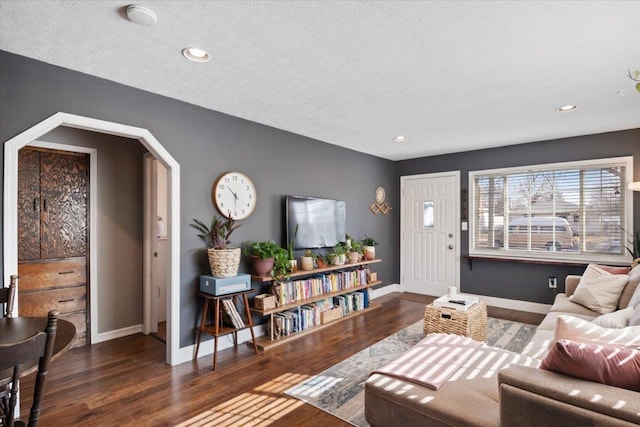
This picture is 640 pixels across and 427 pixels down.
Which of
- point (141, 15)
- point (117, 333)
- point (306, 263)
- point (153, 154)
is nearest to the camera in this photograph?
point (141, 15)

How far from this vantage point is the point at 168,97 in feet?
10.3

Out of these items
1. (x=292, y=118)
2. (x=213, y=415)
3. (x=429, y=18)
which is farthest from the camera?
(x=292, y=118)

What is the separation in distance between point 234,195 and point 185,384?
182 cm

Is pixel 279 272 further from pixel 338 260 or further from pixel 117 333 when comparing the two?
pixel 117 333

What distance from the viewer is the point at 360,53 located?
2318 millimetres

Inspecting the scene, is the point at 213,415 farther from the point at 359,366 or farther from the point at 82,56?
the point at 82,56

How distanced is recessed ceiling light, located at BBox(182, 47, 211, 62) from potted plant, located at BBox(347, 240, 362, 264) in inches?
124

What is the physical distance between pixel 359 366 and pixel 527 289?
3.24 m

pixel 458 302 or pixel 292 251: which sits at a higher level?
pixel 292 251

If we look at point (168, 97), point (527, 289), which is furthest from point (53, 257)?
point (527, 289)

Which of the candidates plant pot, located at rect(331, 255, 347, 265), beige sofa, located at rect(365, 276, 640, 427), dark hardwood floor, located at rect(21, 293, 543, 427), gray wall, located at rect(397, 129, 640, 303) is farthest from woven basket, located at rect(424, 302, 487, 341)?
gray wall, located at rect(397, 129, 640, 303)

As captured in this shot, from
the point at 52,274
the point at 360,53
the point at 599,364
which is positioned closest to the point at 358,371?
the point at 599,364

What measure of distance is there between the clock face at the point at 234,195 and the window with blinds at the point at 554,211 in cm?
362

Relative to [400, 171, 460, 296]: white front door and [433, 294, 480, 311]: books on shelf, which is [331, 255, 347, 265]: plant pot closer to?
[433, 294, 480, 311]: books on shelf
